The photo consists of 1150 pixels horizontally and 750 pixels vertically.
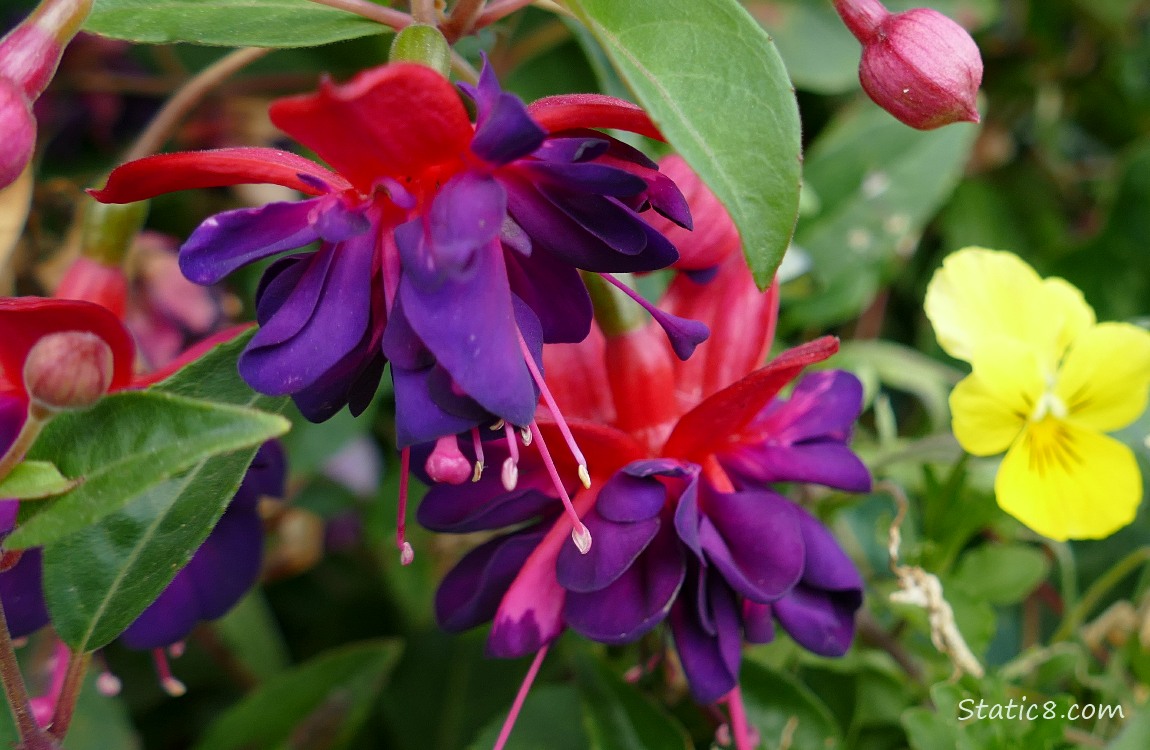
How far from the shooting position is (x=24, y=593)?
0.50m

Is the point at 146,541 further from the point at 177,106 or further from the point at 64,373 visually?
the point at 177,106

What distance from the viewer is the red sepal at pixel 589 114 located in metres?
0.39

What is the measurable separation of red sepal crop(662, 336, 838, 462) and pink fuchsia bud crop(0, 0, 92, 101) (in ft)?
0.98

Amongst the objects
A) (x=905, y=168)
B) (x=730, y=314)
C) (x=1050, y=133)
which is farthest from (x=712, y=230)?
(x=1050, y=133)

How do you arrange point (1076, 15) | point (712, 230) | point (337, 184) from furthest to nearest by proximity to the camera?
point (1076, 15), point (712, 230), point (337, 184)

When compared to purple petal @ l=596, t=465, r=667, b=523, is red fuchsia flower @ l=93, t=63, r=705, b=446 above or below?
above

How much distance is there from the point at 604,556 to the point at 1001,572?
0.37 metres

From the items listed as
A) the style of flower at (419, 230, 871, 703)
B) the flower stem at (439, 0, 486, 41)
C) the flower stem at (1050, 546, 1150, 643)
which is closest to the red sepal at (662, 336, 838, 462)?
the style of flower at (419, 230, 871, 703)

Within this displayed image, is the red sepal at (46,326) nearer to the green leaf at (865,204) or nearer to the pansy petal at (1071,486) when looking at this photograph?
the pansy petal at (1071,486)

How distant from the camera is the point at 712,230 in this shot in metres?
0.50

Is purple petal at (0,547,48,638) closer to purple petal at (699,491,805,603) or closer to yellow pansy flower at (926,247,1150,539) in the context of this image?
purple petal at (699,491,805,603)

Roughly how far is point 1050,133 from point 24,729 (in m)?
1.17

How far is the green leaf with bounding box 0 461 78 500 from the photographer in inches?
15.3

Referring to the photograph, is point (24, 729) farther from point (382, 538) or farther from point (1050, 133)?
→ point (1050, 133)
